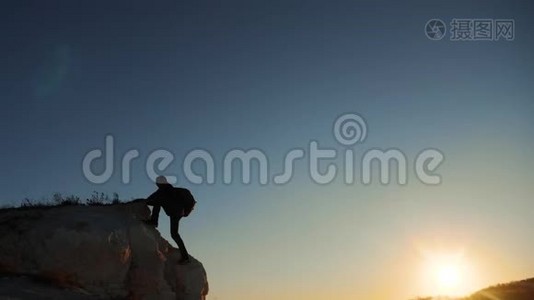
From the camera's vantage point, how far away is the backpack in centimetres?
2044

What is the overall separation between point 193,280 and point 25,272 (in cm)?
559

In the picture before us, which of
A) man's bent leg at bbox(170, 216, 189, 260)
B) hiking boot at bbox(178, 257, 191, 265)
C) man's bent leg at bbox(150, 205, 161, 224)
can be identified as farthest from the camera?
hiking boot at bbox(178, 257, 191, 265)

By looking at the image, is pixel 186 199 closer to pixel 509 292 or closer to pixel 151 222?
pixel 151 222

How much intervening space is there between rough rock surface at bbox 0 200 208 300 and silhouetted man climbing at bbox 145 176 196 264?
3.05 ft

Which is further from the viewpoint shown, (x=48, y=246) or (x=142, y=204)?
(x=142, y=204)

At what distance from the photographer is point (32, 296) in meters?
15.3

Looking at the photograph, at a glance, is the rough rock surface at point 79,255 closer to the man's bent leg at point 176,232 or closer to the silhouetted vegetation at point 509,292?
the man's bent leg at point 176,232

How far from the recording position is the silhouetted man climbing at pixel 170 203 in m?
20.2

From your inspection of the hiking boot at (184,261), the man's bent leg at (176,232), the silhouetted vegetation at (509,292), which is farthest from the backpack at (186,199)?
the silhouetted vegetation at (509,292)

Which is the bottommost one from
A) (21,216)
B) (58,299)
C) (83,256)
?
(58,299)

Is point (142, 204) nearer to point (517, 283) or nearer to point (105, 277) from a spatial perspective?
point (105, 277)

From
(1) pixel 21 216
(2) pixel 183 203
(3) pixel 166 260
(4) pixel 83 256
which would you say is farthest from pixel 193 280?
(1) pixel 21 216

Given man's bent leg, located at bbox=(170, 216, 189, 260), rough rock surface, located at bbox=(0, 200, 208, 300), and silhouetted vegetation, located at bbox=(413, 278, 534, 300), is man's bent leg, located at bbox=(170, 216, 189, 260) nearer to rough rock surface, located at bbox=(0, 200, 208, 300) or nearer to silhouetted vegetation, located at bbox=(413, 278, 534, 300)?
rough rock surface, located at bbox=(0, 200, 208, 300)

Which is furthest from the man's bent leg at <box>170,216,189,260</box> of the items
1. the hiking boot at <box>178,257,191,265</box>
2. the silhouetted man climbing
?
the hiking boot at <box>178,257,191,265</box>
